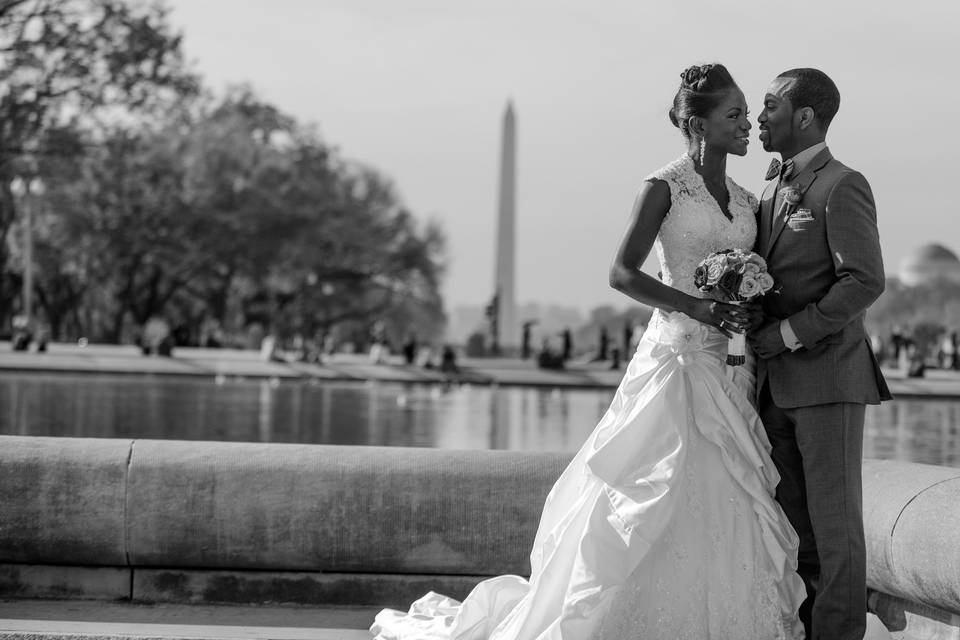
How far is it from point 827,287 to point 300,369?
31508 mm

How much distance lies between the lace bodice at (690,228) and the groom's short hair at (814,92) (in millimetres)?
455

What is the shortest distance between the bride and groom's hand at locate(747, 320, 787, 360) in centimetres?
7

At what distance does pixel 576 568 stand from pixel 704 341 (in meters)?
0.96

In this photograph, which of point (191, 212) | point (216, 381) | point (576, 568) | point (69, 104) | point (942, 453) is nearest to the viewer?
point (576, 568)

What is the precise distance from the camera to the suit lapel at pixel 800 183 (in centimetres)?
467

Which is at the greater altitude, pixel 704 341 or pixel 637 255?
pixel 637 255

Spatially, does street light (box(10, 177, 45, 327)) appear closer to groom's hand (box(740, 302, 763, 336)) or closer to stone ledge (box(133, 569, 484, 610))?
stone ledge (box(133, 569, 484, 610))

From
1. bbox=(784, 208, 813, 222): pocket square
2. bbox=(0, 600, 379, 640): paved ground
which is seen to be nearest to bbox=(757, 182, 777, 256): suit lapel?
bbox=(784, 208, 813, 222): pocket square

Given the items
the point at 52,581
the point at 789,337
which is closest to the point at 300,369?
the point at 52,581

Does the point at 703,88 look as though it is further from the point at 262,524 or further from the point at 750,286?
the point at 262,524

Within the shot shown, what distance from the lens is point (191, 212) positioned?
158ft

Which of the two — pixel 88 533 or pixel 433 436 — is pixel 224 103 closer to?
pixel 433 436

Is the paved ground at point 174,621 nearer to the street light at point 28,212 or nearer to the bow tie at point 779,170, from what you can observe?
the bow tie at point 779,170

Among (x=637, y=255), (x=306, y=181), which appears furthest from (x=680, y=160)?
(x=306, y=181)
